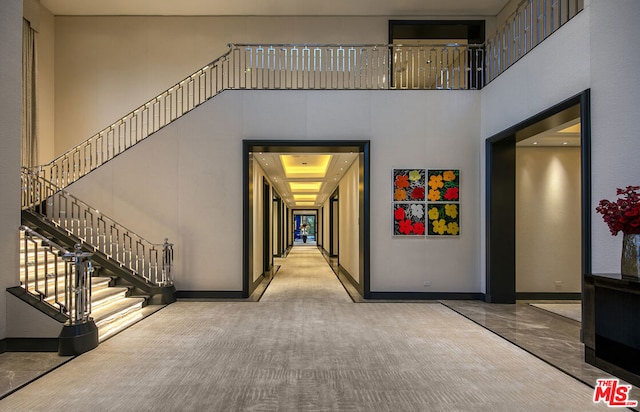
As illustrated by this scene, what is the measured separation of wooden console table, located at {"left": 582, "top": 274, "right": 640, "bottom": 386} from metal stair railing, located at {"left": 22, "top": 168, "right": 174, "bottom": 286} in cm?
695

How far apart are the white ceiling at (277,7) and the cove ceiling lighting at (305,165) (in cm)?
410

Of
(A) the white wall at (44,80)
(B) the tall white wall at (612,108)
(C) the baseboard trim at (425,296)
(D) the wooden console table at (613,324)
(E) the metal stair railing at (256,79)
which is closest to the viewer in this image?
(D) the wooden console table at (613,324)

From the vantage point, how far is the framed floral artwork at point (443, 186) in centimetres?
792

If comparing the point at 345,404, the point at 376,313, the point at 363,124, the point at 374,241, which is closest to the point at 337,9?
the point at 363,124

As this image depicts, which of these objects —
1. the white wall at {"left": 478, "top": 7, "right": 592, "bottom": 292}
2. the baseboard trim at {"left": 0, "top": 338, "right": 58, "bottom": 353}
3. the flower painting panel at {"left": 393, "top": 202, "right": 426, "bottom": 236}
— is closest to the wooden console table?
the white wall at {"left": 478, "top": 7, "right": 592, "bottom": 292}

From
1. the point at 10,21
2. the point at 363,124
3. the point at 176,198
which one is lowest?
the point at 176,198

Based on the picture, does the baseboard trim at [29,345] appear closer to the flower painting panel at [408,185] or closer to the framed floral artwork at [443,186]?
the flower painting panel at [408,185]

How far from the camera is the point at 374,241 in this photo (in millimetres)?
7898

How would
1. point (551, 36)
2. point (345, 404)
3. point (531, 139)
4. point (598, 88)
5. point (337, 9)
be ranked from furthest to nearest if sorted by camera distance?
point (337, 9) → point (531, 139) → point (551, 36) → point (598, 88) → point (345, 404)

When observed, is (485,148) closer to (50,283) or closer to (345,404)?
(345,404)

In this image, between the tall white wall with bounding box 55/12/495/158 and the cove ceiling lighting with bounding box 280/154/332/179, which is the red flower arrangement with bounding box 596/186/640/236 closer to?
the cove ceiling lighting with bounding box 280/154/332/179

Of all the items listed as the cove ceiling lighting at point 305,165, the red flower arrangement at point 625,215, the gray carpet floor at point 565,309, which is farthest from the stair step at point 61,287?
the gray carpet floor at point 565,309

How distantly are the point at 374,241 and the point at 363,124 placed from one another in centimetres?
248

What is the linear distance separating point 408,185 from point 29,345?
6.65m
